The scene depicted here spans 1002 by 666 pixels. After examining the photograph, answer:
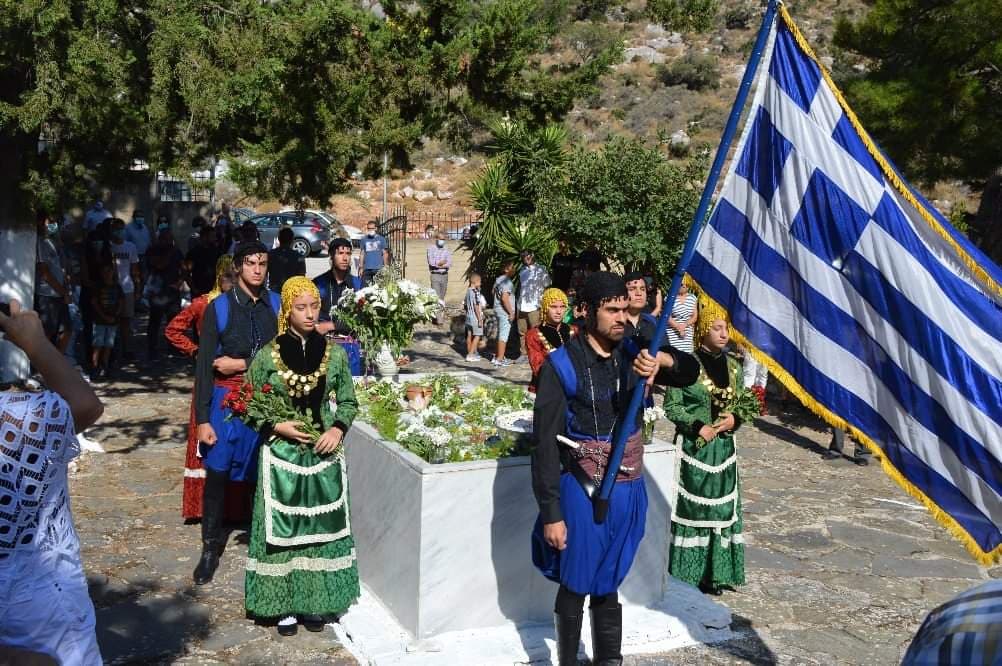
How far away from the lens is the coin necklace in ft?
19.2

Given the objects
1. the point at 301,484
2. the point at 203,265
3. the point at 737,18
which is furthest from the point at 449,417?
the point at 737,18

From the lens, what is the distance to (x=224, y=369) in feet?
22.5

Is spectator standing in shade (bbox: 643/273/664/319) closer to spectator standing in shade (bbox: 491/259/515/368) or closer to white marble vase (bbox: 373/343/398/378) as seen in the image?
spectator standing in shade (bbox: 491/259/515/368)

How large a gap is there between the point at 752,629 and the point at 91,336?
10.4 meters

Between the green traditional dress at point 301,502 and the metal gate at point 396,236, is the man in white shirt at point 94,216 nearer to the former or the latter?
the metal gate at point 396,236

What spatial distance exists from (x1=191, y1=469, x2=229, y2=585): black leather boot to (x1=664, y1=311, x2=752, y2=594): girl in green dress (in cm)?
292

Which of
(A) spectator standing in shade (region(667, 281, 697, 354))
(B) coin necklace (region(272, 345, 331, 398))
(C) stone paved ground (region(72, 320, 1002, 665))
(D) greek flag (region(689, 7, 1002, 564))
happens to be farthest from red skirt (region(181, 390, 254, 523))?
(A) spectator standing in shade (region(667, 281, 697, 354))

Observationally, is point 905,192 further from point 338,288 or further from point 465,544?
point 338,288

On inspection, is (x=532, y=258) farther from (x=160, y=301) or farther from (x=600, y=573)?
(x=600, y=573)

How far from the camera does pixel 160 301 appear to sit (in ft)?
49.4

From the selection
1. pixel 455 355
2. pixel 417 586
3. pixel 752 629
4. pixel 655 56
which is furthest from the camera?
pixel 655 56

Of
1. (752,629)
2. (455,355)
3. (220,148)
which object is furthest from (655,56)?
(752,629)

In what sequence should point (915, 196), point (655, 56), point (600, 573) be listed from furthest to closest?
point (655, 56)
point (600, 573)
point (915, 196)

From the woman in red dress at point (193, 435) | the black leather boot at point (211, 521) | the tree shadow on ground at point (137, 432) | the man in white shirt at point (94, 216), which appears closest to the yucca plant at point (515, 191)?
the tree shadow on ground at point (137, 432)
